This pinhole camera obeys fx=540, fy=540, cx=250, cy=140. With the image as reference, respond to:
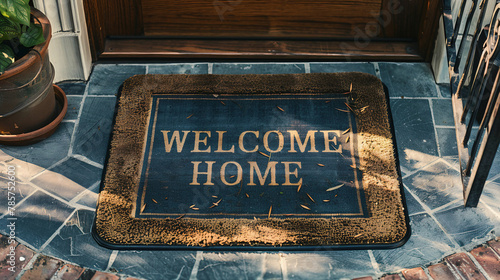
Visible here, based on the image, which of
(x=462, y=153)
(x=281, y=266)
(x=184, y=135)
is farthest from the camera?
(x=184, y=135)

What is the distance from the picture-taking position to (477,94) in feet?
8.13

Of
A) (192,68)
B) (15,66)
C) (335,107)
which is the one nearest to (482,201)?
(335,107)

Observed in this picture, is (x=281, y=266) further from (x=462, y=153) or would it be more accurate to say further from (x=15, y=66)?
(x=15, y=66)

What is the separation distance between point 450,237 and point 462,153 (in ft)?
1.30

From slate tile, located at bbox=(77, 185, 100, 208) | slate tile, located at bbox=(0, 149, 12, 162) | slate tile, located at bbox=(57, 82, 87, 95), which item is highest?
slate tile, located at bbox=(57, 82, 87, 95)

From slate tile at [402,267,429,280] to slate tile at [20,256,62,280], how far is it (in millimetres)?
1501

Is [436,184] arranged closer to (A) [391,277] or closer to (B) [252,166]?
(A) [391,277]

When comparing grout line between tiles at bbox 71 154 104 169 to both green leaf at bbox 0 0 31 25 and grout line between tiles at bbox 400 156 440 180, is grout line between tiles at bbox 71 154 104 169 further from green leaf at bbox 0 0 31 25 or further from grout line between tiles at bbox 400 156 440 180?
grout line between tiles at bbox 400 156 440 180

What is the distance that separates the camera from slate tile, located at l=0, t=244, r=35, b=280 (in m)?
2.30

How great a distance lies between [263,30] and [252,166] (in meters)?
0.97

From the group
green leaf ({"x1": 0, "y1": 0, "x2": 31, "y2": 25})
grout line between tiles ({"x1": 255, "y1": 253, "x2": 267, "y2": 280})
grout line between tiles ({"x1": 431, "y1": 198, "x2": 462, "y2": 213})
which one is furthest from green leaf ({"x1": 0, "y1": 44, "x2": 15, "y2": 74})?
grout line between tiles ({"x1": 431, "y1": 198, "x2": 462, "y2": 213})

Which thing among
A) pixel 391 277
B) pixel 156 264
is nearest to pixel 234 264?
pixel 156 264

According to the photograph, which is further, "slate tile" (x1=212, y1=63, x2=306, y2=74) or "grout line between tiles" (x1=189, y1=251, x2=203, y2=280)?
"slate tile" (x1=212, y1=63, x2=306, y2=74)

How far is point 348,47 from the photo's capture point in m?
3.25
